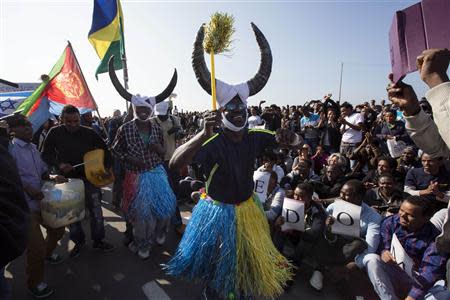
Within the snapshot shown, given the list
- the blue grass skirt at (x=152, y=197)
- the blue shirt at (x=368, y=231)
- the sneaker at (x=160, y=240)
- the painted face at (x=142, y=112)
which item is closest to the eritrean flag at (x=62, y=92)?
the painted face at (x=142, y=112)

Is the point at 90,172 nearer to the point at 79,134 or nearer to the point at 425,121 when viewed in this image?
the point at 79,134

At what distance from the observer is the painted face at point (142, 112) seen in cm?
416

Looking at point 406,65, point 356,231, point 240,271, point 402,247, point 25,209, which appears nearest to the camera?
point 25,209

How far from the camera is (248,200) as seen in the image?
2584 millimetres

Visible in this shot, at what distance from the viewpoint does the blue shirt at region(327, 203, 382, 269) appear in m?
3.35

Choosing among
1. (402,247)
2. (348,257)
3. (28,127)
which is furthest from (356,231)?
(28,127)

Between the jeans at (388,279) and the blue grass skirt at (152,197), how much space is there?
8.32ft

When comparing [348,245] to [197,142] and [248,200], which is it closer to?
[248,200]

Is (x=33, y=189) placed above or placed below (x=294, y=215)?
above

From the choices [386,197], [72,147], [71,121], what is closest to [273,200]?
[386,197]

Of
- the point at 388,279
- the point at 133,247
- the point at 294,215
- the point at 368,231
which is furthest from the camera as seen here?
the point at 133,247

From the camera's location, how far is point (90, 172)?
418 cm

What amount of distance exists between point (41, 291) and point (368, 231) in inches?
143

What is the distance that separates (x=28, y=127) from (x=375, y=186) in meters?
4.67
